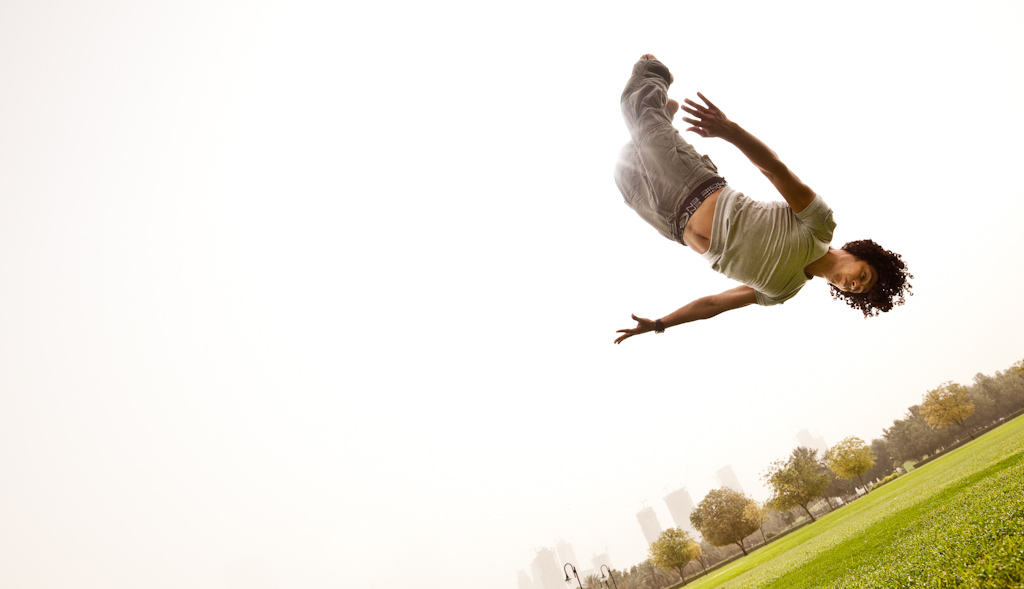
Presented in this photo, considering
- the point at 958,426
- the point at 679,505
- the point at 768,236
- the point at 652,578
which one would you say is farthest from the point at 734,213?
the point at 679,505

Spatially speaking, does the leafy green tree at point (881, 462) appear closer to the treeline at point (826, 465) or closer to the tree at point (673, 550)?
the treeline at point (826, 465)

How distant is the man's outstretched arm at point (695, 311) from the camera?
433 cm

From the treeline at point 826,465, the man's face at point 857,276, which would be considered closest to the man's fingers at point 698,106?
the man's face at point 857,276

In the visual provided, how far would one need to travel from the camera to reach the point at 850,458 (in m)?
42.5

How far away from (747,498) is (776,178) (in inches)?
2350

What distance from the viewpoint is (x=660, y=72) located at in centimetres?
400

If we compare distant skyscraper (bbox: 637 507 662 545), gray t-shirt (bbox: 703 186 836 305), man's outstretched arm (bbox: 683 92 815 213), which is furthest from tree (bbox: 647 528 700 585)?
distant skyscraper (bbox: 637 507 662 545)

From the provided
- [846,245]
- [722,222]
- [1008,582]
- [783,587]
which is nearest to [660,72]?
[722,222]

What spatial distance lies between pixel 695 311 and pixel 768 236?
1.31 meters

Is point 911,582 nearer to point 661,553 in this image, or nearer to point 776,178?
point 776,178

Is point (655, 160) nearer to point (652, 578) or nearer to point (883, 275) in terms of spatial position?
point (883, 275)

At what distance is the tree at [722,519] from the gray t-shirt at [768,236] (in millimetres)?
52032

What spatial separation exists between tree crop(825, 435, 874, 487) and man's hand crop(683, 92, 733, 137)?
52.6m

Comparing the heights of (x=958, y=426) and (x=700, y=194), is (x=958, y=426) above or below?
below
